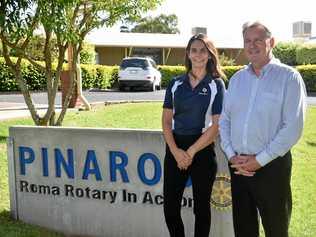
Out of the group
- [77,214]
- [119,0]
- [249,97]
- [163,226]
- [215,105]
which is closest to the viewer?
[249,97]

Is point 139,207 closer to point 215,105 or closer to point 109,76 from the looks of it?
point 215,105

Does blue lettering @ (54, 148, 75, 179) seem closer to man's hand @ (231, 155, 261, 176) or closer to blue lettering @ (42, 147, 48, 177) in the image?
blue lettering @ (42, 147, 48, 177)

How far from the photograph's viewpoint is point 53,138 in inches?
205

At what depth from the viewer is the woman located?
155 inches

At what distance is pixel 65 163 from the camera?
518 cm

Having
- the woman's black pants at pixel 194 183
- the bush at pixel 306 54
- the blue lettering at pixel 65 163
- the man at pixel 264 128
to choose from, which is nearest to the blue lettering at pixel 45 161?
the blue lettering at pixel 65 163

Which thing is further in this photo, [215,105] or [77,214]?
[77,214]

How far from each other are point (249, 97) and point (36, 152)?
262cm

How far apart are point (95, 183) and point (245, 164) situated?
2035 millimetres

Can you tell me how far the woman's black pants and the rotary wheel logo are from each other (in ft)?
1.48

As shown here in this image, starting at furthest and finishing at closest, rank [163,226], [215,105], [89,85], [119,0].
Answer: [89,85] < [119,0] < [163,226] < [215,105]

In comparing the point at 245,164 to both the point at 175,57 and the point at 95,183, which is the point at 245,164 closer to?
the point at 95,183

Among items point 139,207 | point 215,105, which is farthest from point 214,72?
point 139,207

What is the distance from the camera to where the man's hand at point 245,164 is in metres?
3.41
